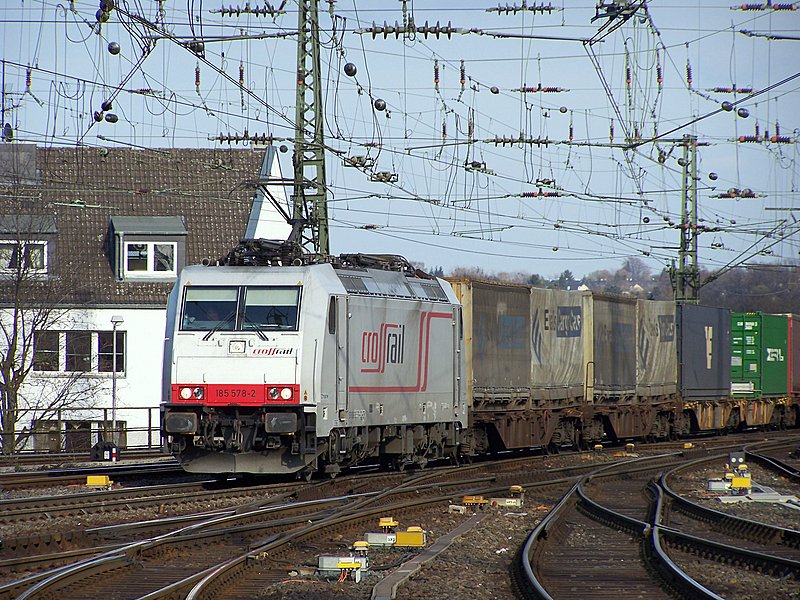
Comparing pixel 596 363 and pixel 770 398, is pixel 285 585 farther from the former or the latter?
pixel 770 398

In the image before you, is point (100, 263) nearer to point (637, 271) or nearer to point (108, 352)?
point (108, 352)

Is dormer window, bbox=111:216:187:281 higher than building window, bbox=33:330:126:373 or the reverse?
higher

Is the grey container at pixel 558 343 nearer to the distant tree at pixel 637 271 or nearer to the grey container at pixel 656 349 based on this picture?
the grey container at pixel 656 349

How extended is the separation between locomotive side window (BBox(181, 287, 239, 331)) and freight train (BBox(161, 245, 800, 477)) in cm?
2

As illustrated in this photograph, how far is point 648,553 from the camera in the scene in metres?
11.9

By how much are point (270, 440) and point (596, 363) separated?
13.4 metres

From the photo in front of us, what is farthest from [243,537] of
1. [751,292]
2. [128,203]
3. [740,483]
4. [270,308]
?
[751,292]

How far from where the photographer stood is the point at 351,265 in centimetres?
1966

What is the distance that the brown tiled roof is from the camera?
3675 cm

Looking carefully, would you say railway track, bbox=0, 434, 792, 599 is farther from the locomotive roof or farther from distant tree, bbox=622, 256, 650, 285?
distant tree, bbox=622, 256, 650, 285

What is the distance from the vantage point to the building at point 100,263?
3306cm

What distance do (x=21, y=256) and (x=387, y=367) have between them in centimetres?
1581

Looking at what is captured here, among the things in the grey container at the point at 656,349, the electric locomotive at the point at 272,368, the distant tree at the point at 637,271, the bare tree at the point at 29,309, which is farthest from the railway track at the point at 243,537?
the distant tree at the point at 637,271

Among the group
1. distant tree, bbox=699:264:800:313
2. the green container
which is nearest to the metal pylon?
the green container
